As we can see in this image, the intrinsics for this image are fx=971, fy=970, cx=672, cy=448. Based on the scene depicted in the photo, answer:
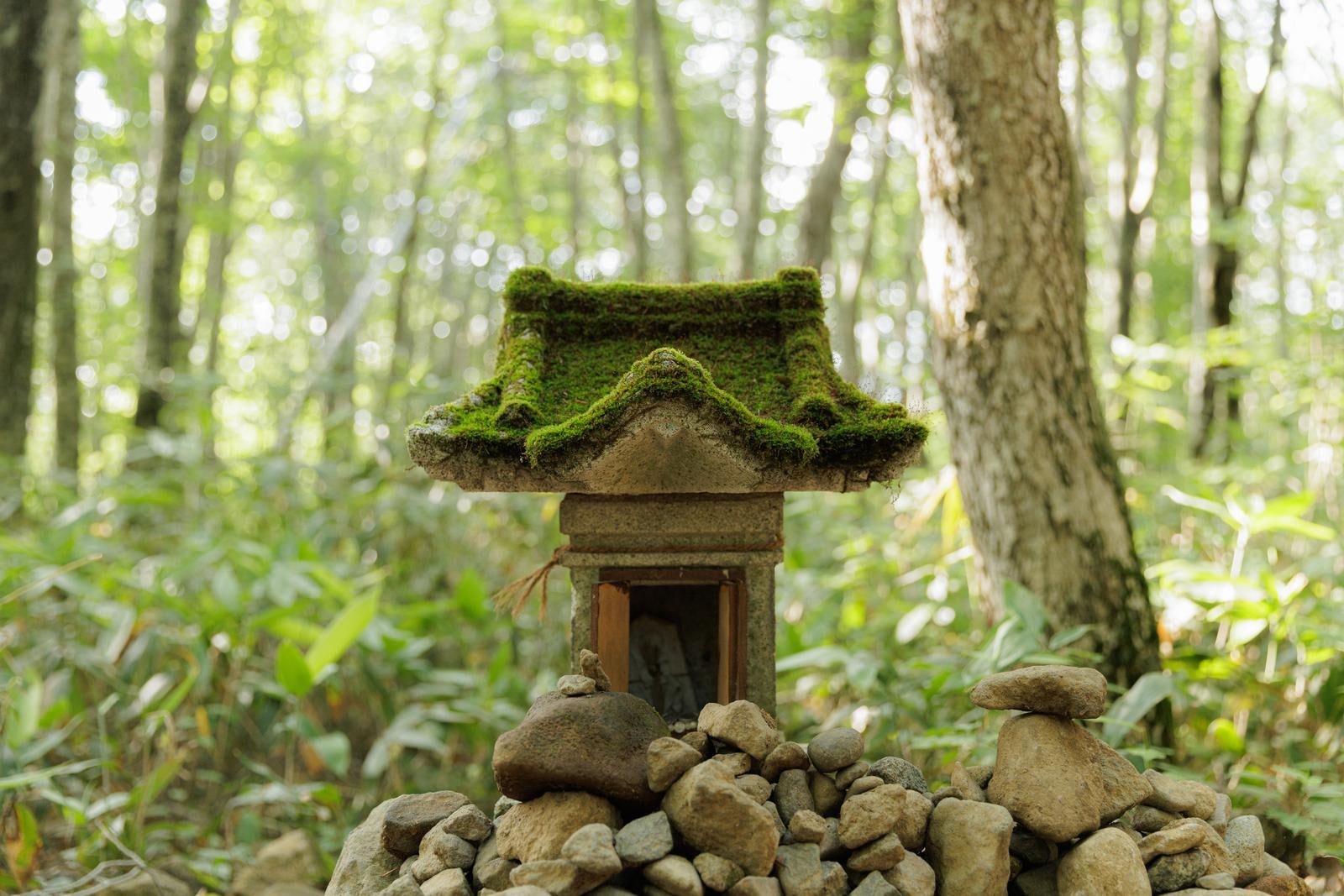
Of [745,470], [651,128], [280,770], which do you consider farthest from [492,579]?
[651,128]

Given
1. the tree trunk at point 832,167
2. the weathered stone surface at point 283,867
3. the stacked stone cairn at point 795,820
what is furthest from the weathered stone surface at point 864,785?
the tree trunk at point 832,167

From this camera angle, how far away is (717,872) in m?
2.59

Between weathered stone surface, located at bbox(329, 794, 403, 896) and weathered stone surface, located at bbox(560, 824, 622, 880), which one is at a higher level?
weathered stone surface, located at bbox(560, 824, 622, 880)

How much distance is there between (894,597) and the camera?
702cm

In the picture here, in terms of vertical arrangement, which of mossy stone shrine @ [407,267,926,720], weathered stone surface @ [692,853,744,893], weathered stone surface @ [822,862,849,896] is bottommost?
weathered stone surface @ [822,862,849,896]

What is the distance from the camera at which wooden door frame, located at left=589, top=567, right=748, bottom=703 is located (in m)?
3.40

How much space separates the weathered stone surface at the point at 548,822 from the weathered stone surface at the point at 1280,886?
2027 millimetres

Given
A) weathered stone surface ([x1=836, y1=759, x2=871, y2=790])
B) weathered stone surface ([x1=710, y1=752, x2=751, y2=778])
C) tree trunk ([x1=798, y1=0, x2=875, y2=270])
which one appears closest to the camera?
weathered stone surface ([x1=710, y1=752, x2=751, y2=778])

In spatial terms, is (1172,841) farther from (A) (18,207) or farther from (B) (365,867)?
(A) (18,207)

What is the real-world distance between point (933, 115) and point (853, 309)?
24.8 ft

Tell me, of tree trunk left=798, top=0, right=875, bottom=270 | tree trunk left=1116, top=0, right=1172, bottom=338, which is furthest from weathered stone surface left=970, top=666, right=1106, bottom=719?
tree trunk left=1116, top=0, right=1172, bottom=338

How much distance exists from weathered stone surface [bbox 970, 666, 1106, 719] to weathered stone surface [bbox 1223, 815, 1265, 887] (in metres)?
0.66

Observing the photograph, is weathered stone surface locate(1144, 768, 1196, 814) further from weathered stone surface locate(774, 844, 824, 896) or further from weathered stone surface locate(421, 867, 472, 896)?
weathered stone surface locate(421, 867, 472, 896)

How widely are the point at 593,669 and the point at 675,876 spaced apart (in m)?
0.79
